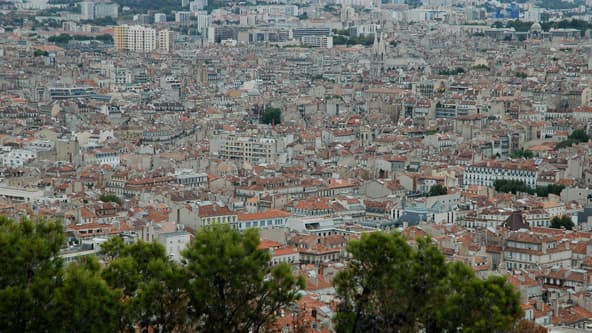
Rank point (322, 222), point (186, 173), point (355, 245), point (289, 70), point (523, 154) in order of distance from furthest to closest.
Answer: point (289, 70), point (523, 154), point (186, 173), point (322, 222), point (355, 245)

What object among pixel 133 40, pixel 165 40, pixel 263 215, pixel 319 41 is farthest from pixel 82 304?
pixel 319 41

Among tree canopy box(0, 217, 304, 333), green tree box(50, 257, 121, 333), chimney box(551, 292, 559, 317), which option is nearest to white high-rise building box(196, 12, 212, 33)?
chimney box(551, 292, 559, 317)

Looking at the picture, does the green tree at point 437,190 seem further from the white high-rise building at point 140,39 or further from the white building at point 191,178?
the white high-rise building at point 140,39

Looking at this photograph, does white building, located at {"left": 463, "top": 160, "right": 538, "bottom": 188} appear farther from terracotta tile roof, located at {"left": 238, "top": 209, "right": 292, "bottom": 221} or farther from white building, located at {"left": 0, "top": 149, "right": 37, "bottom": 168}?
white building, located at {"left": 0, "top": 149, "right": 37, "bottom": 168}

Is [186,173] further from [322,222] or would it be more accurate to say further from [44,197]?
[322,222]

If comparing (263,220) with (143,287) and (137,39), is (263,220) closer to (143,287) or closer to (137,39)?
(143,287)

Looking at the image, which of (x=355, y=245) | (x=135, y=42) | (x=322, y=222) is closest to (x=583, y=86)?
(x=322, y=222)
